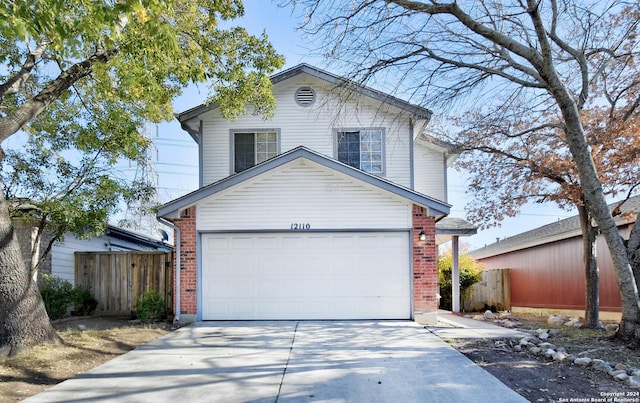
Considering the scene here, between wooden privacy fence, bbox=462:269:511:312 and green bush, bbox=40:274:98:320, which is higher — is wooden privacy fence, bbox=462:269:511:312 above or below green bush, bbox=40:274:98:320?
below

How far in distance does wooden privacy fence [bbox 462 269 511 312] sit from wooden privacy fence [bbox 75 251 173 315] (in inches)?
438

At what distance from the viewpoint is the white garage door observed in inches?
423

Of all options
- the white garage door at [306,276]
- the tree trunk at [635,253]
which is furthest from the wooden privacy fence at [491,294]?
the tree trunk at [635,253]

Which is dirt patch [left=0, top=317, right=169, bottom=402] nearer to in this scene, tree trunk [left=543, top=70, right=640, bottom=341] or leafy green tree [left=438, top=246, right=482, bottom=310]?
tree trunk [left=543, top=70, right=640, bottom=341]

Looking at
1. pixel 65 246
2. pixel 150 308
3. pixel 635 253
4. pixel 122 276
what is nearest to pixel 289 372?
pixel 150 308

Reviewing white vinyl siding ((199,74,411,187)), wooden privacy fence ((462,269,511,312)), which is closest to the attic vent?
white vinyl siding ((199,74,411,187))

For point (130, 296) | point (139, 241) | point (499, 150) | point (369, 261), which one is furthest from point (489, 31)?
point (139, 241)

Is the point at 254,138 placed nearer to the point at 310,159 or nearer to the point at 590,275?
the point at 310,159

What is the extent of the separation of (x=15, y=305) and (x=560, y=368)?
8.29m

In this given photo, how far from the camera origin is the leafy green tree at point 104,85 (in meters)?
7.02

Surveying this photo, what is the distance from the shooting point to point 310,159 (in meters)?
10.7

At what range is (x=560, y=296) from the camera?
15.7 meters

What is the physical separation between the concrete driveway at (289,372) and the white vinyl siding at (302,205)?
283 centimetres

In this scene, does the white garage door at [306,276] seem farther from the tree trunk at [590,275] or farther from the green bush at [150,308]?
the tree trunk at [590,275]
